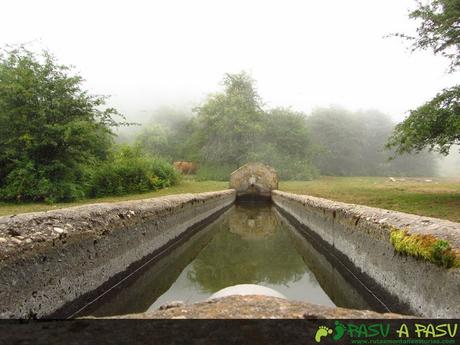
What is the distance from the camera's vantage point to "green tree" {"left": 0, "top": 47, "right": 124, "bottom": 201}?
31.6ft

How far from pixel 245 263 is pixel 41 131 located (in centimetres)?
854

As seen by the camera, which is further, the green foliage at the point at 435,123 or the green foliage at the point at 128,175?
the green foliage at the point at 128,175

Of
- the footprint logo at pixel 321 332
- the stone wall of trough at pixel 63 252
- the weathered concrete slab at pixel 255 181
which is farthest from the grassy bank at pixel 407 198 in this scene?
the stone wall of trough at pixel 63 252

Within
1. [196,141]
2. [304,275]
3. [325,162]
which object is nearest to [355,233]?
[304,275]

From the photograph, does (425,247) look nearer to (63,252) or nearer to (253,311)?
(253,311)

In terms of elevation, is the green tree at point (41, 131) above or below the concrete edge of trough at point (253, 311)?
above

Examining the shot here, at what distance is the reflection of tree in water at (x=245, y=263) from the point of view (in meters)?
4.56

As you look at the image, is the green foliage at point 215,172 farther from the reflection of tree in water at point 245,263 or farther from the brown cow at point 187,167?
the reflection of tree in water at point 245,263

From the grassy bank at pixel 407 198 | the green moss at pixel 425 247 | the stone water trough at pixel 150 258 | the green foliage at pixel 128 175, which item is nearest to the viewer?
the stone water trough at pixel 150 258

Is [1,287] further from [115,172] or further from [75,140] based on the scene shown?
[115,172]

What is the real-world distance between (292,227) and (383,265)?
588 cm

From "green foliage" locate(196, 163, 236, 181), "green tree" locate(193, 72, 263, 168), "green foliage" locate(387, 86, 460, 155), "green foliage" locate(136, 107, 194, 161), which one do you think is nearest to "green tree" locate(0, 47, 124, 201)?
"green foliage" locate(387, 86, 460, 155)

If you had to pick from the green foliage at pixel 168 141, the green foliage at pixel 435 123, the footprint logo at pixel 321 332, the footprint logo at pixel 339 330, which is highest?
the green foliage at pixel 168 141

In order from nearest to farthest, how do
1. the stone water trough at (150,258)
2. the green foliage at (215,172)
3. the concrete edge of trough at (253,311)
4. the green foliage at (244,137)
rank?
the concrete edge of trough at (253,311) < the stone water trough at (150,258) < the green foliage at (215,172) < the green foliage at (244,137)
